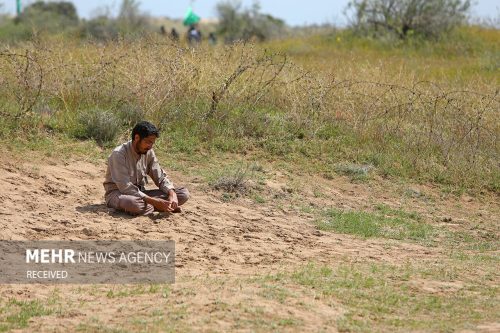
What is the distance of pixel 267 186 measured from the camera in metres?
10.3

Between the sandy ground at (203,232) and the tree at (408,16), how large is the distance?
45.3 ft

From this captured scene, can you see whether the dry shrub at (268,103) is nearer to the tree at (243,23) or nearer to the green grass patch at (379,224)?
the green grass patch at (379,224)

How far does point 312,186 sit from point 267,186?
0.65 m

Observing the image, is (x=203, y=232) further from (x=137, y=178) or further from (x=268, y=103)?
(x=268, y=103)

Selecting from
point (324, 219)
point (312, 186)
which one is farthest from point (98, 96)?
point (324, 219)

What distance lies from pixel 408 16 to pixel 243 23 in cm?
1227

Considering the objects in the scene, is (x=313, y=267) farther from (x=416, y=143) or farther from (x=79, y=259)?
(x=416, y=143)

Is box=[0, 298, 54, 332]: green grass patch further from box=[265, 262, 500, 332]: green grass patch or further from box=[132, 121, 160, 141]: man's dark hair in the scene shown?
box=[132, 121, 160, 141]: man's dark hair

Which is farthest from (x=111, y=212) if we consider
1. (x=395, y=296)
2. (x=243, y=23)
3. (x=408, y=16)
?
(x=243, y=23)

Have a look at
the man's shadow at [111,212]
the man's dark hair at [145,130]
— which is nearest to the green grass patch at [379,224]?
the man's shadow at [111,212]

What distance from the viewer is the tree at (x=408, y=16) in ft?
78.5

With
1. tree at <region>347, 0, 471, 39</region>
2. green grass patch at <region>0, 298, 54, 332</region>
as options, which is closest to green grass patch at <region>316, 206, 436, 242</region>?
green grass patch at <region>0, 298, 54, 332</region>

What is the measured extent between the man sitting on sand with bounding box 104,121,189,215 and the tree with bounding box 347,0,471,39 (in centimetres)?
1614

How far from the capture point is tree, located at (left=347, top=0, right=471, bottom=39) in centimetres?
2392
